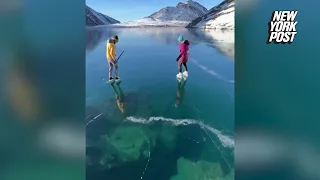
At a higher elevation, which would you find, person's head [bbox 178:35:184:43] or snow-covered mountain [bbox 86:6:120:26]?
snow-covered mountain [bbox 86:6:120:26]

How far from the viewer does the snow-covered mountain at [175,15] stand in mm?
3717

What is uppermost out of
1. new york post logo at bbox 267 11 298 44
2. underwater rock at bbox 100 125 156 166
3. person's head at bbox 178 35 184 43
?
new york post logo at bbox 267 11 298 44

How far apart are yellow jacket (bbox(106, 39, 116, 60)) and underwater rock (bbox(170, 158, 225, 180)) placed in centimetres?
135

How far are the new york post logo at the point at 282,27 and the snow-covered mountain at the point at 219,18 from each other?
429 millimetres

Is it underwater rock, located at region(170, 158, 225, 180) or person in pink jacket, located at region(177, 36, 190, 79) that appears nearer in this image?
underwater rock, located at region(170, 158, 225, 180)

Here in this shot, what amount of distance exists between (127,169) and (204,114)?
40.3 inches

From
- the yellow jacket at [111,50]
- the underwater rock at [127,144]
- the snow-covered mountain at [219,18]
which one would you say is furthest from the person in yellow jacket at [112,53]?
the snow-covered mountain at [219,18]

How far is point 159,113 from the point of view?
12.1 feet

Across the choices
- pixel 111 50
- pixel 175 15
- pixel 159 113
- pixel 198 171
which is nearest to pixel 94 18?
pixel 111 50

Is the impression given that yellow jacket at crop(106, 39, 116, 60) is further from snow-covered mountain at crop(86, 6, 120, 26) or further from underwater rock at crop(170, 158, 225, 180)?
underwater rock at crop(170, 158, 225, 180)

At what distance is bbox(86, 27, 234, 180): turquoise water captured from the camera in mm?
3625

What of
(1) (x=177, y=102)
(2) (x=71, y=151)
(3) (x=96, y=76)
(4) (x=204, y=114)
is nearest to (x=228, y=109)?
(4) (x=204, y=114)

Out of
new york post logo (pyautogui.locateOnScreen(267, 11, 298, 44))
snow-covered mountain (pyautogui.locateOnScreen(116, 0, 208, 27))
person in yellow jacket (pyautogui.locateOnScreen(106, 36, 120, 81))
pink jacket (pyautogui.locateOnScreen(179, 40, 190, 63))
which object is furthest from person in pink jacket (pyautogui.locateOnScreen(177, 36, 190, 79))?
new york post logo (pyautogui.locateOnScreen(267, 11, 298, 44))

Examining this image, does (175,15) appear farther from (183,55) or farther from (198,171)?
(198,171)
